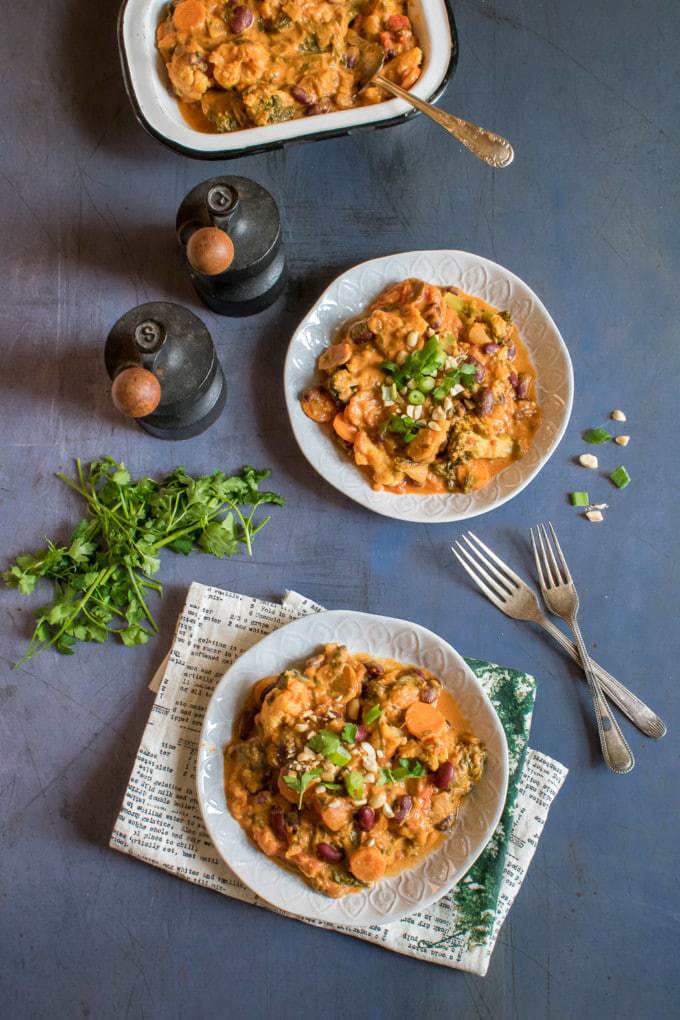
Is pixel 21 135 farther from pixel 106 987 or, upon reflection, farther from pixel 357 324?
pixel 106 987

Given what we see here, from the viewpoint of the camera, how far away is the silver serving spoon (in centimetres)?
304

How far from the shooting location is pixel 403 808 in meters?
2.85

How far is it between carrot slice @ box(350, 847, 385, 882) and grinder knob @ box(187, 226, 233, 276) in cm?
189

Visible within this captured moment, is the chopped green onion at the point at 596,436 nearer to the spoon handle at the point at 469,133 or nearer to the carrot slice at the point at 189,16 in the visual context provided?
the spoon handle at the point at 469,133

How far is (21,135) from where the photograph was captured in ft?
11.5

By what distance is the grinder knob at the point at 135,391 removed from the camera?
2660mm

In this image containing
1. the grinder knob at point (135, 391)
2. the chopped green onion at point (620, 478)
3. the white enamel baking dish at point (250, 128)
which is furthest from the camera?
the chopped green onion at point (620, 478)

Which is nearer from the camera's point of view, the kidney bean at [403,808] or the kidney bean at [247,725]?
the kidney bean at [403,808]

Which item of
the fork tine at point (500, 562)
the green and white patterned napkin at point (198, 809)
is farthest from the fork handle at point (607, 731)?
the fork tine at point (500, 562)

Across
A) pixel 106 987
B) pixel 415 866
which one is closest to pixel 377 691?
pixel 415 866

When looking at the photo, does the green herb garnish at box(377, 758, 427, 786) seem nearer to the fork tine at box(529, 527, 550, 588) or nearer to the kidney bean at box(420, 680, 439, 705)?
the kidney bean at box(420, 680, 439, 705)

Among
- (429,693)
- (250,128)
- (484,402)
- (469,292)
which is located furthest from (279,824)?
(250,128)

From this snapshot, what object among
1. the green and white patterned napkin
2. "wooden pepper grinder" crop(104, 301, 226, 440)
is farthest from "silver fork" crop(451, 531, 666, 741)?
"wooden pepper grinder" crop(104, 301, 226, 440)

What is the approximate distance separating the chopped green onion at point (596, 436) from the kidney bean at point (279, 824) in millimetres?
1794
